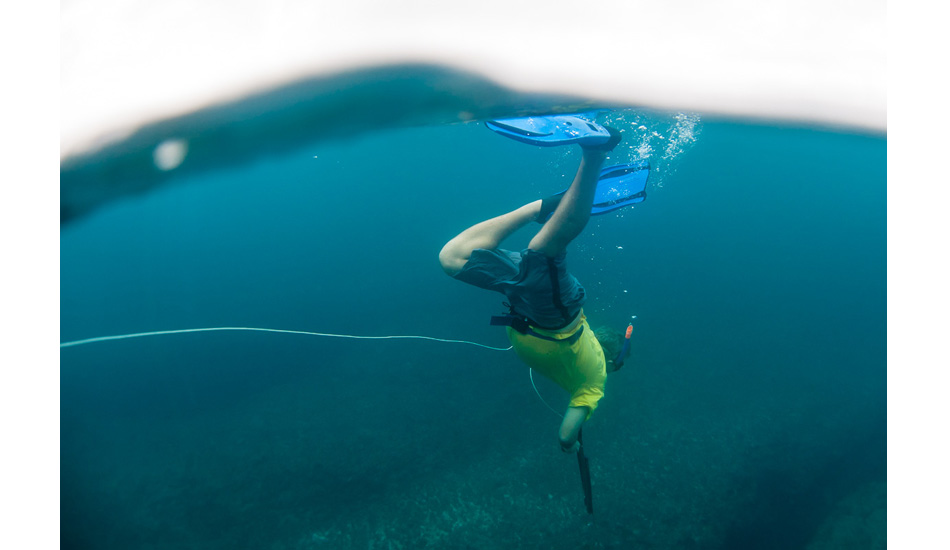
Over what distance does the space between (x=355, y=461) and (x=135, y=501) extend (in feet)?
8.36

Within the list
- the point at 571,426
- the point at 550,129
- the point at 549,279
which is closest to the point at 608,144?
the point at 550,129

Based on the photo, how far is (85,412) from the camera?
433 cm

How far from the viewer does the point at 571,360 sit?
294 centimetres

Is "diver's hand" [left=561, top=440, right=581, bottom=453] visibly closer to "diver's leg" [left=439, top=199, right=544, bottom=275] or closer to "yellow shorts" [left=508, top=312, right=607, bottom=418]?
→ "yellow shorts" [left=508, top=312, right=607, bottom=418]

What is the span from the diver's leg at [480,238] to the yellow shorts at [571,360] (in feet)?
2.40

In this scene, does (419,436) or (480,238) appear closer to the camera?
(480,238)

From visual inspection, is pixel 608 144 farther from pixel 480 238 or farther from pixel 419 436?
pixel 419 436

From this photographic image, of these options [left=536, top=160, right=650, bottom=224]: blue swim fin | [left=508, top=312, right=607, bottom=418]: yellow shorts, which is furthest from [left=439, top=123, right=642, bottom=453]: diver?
[left=536, top=160, right=650, bottom=224]: blue swim fin

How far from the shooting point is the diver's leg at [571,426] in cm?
284

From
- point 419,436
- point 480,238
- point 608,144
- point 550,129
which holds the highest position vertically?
point 550,129

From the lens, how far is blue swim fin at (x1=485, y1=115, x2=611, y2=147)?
2.10 meters

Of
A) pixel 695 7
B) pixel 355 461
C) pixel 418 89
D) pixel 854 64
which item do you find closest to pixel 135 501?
pixel 355 461

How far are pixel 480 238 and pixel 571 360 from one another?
3.89 ft
